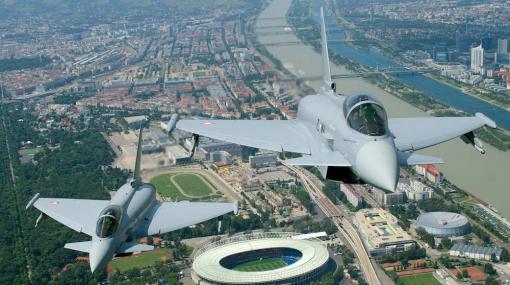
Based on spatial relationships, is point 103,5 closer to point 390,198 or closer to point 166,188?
point 166,188

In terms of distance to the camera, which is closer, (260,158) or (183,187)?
(183,187)

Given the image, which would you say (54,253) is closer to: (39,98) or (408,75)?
(39,98)

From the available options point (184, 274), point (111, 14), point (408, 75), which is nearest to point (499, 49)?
point (408, 75)

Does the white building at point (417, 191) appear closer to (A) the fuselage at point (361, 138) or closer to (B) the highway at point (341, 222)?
(B) the highway at point (341, 222)

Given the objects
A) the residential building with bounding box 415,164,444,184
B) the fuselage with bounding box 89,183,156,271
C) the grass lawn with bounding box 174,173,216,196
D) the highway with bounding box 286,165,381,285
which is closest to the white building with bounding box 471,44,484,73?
the residential building with bounding box 415,164,444,184

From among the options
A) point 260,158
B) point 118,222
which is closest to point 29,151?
point 260,158

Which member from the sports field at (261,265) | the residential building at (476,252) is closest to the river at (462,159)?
the residential building at (476,252)

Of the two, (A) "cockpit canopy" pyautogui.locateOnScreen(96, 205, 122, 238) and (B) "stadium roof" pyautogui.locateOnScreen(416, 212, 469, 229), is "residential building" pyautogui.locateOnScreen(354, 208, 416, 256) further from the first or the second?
(A) "cockpit canopy" pyautogui.locateOnScreen(96, 205, 122, 238)
